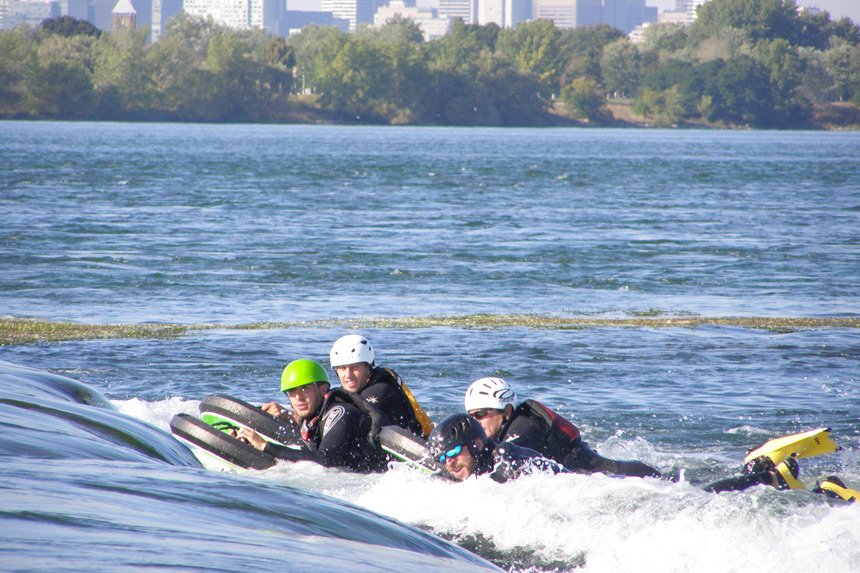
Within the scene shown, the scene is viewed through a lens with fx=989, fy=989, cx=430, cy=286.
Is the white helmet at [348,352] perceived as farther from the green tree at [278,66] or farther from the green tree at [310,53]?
the green tree at [310,53]

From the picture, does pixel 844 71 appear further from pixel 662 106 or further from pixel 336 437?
pixel 336 437

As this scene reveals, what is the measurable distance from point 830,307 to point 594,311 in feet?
15.0

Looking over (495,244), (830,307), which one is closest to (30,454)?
(830,307)

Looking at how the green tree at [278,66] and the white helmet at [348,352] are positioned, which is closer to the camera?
the white helmet at [348,352]

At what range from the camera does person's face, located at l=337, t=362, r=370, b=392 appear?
30.6 feet

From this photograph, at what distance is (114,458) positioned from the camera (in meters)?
6.79

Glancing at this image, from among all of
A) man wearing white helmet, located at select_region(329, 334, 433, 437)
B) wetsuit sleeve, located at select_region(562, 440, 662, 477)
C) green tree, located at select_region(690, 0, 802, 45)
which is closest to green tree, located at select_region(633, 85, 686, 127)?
green tree, located at select_region(690, 0, 802, 45)

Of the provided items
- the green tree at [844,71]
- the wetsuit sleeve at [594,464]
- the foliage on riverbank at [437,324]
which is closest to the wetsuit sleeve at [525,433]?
the wetsuit sleeve at [594,464]

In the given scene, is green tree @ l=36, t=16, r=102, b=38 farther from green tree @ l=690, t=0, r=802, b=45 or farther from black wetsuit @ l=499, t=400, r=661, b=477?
black wetsuit @ l=499, t=400, r=661, b=477

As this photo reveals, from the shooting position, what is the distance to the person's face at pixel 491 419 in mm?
8438

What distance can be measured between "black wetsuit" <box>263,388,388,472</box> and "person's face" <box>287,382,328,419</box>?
0.08m

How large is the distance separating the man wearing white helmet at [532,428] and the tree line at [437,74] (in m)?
125

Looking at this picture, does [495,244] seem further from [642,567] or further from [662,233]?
[642,567]

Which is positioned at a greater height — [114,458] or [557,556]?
[114,458]
